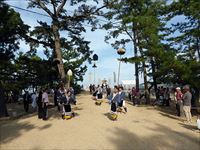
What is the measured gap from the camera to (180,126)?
2006 centimetres

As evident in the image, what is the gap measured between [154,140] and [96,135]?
2.55 meters

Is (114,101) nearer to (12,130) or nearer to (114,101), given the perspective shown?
(114,101)

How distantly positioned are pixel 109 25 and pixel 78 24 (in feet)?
9.51

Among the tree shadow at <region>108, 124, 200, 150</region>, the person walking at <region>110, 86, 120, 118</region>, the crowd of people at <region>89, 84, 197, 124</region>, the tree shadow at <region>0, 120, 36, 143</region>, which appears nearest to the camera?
the tree shadow at <region>108, 124, 200, 150</region>

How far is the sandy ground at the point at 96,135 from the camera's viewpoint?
14.2m

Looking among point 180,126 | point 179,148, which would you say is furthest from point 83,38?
point 179,148

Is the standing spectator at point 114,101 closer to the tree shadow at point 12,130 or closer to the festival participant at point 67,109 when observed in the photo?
the festival participant at point 67,109

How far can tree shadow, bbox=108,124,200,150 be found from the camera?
45.8 feet

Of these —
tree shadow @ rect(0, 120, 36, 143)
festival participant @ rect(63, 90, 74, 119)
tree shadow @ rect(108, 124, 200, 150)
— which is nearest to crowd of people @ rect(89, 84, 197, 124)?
Answer: festival participant @ rect(63, 90, 74, 119)

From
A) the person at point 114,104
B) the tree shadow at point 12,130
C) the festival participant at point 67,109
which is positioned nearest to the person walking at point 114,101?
the person at point 114,104

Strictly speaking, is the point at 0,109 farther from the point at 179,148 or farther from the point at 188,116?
the point at 179,148

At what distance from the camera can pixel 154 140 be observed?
49.9 feet

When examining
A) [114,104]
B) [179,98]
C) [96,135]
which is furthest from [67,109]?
[179,98]

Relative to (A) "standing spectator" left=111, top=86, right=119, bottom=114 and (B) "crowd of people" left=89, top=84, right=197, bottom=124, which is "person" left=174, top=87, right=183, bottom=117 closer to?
(B) "crowd of people" left=89, top=84, right=197, bottom=124
